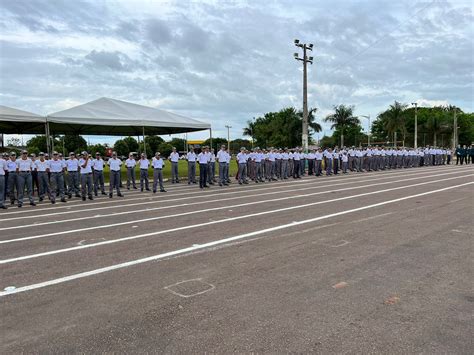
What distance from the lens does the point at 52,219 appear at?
10.1 m

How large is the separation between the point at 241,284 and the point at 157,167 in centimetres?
1284

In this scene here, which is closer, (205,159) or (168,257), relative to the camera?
(168,257)

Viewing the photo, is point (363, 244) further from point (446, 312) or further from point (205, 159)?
point (205, 159)

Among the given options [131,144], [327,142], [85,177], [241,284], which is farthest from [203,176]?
[327,142]

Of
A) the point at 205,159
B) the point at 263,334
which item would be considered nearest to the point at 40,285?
the point at 263,334

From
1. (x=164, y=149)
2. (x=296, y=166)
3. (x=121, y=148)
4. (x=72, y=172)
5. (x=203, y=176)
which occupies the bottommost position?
(x=203, y=176)

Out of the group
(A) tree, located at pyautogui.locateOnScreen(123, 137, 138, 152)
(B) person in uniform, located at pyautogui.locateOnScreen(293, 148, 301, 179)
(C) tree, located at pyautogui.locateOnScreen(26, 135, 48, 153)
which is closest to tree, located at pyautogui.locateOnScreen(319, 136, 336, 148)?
(A) tree, located at pyautogui.locateOnScreen(123, 137, 138, 152)

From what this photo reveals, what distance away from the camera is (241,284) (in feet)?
16.1

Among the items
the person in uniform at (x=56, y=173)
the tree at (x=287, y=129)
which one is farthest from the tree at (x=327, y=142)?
the person in uniform at (x=56, y=173)

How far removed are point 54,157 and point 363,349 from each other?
13.7 metres

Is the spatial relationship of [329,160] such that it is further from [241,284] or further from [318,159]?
[241,284]

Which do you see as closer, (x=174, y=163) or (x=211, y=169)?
(x=211, y=169)

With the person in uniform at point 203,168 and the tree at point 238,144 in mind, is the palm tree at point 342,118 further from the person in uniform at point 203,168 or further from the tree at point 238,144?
the person in uniform at point 203,168

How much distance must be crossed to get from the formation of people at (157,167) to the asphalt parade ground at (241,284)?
476 cm
